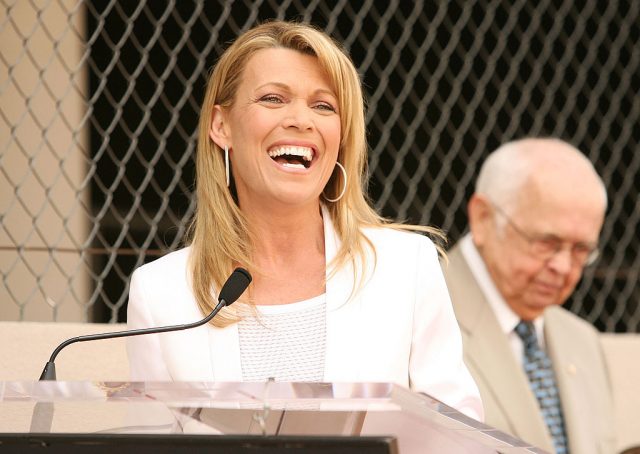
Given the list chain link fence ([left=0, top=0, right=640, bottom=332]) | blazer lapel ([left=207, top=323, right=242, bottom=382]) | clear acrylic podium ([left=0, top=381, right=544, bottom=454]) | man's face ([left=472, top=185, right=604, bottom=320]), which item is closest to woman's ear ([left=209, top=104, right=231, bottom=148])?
blazer lapel ([left=207, top=323, right=242, bottom=382])

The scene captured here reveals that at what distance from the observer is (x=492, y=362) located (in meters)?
2.98

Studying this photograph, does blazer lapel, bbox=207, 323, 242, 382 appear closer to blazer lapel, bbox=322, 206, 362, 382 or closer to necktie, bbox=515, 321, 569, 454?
blazer lapel, bbox=322, 206, 362, 382

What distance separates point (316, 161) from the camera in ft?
6.66

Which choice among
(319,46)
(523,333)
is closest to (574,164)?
(523,333)

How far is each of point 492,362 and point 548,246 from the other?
43 centimetres

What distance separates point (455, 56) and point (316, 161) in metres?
2.87

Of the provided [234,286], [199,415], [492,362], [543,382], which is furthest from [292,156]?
[543,382]

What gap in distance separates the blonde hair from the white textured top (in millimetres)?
54

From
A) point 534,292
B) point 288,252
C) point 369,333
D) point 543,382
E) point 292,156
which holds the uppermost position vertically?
point 292,156

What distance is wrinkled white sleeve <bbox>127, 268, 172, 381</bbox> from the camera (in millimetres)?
2029

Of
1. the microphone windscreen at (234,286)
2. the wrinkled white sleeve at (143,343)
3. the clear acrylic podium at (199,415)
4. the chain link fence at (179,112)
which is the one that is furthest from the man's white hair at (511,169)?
the clear acrylic podium at (199,415)

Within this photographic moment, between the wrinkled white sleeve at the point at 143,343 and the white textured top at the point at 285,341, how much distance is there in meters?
0.14

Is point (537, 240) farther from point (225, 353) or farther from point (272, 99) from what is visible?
point (225, 353)

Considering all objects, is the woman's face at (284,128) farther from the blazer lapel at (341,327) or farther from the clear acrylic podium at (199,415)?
the clear acrylic podium at (199,415)
